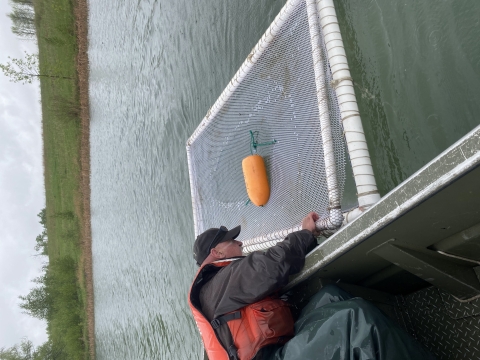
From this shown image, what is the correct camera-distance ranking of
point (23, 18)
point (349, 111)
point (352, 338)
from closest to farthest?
point (352, 338)
point (349, 111)
point (23, 18)

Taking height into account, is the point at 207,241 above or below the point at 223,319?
above

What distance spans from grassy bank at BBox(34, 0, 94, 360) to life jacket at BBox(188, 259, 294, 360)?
39.6 ft

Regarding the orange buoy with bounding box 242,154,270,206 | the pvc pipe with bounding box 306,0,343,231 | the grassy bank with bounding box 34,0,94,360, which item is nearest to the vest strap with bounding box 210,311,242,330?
the pvc pipe with bounding box 306,0,343,231

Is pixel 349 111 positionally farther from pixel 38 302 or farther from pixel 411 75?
pixel 38 302

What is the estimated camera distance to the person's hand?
8.25 feet

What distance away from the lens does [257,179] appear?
334cm

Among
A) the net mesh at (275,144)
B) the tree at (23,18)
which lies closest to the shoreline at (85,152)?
the tree at (23,18)

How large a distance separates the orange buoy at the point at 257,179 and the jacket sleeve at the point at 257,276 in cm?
117

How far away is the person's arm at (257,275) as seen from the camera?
2.08m

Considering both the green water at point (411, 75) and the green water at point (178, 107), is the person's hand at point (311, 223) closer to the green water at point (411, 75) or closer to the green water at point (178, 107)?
the green water at point (178, 107)

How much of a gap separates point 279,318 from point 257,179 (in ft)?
4.72

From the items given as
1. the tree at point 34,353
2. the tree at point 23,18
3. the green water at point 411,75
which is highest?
the tree at point 23,18

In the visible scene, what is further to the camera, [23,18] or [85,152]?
[23,18]

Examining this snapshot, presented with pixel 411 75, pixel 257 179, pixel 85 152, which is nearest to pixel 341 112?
pixel 411 75
